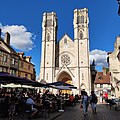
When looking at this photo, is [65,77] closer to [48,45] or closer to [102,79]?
[48,45]

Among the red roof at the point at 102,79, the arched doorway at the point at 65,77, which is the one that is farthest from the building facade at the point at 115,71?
the arched doorway at the point at 65,77

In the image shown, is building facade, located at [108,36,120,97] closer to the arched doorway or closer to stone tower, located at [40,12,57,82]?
the arched doorway

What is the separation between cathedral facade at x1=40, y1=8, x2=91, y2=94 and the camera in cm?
5209

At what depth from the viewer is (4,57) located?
34344 mm

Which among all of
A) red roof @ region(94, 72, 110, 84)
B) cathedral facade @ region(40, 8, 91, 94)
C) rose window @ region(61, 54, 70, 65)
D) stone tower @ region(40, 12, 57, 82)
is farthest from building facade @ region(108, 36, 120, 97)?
stone tower @ region(40, 12, 57, 82)

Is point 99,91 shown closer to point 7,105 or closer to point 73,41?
point 73,41

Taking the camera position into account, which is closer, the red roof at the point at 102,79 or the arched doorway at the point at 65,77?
the red roof at the point at 102,79

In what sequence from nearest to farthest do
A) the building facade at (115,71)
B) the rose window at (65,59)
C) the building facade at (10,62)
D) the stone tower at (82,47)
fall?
the building facade at (115,71) → the building facade at (10,62) → the stone tower at (82,47) → the rose window at (65,59)

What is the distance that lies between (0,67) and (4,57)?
220 centimetres

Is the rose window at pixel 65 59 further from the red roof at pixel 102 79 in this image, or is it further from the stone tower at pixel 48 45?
the red roof at pixel 102 79

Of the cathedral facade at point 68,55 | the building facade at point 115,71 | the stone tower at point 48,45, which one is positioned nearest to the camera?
the building facade at point 115,71

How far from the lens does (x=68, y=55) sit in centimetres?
5566

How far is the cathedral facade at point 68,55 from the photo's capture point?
171 feet

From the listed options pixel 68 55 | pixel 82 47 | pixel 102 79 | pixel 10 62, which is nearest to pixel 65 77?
pixel 68 55
